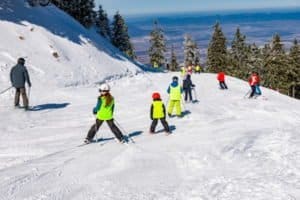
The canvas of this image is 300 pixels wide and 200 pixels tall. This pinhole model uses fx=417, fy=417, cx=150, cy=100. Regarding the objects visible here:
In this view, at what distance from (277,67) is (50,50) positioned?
4860cm

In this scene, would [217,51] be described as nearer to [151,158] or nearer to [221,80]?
[221,80]

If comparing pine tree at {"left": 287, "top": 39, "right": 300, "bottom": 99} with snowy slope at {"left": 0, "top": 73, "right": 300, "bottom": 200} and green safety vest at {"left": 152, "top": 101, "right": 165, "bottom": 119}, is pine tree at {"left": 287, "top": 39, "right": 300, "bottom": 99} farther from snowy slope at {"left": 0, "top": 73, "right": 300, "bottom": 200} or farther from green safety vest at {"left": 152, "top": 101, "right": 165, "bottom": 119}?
green safety vest at {"left": 152, "top": 101, "right": 165, "bottom": 119}

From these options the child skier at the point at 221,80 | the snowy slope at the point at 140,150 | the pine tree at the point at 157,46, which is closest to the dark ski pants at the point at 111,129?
the snowy slope at the point at 140,150

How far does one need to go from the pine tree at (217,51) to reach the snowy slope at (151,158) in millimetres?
60711

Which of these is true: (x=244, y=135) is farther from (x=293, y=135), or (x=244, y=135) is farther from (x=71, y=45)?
(x=71, y=45)

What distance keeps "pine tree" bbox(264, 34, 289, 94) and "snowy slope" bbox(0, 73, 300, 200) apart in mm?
50827

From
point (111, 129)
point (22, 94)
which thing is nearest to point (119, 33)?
point (22, 94)

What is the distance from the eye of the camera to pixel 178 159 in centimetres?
1035

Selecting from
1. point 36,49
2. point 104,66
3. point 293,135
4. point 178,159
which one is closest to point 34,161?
point 178,159

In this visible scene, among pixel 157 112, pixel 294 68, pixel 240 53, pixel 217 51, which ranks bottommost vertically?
pixel 294 68

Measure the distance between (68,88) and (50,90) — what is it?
5.53 feet

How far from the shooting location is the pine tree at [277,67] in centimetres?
6688

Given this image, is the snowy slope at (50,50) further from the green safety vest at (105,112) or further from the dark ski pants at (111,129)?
the green safety vest at (105,112)

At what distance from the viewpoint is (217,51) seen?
257ft
